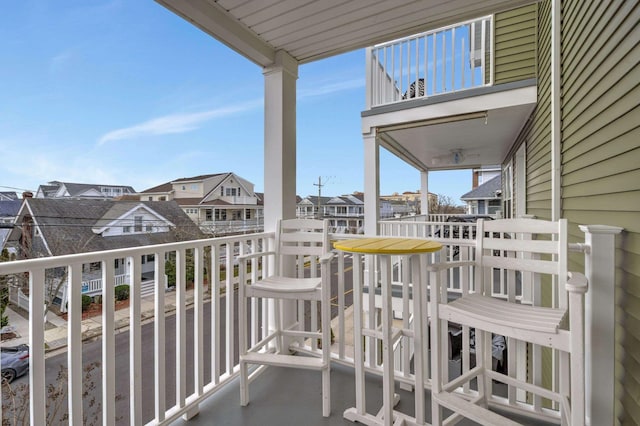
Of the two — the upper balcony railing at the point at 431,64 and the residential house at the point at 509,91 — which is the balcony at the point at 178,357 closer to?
the residential house at the point at 509,91

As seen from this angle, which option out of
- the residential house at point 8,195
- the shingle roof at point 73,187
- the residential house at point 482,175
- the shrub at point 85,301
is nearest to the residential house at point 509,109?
the shrub at point 85,301

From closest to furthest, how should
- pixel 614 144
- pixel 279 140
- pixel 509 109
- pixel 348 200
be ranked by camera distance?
pixel 614 144 < pixel 279 140 < pixel 509 109 < pixel 348 200

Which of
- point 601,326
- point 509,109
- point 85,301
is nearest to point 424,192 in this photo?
point 509,109

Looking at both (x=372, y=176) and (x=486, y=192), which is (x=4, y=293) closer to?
(x=372, y=176)

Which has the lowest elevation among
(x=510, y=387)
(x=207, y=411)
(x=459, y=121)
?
(x=207, y=411)

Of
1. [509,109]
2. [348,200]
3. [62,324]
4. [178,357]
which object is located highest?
[509,109]

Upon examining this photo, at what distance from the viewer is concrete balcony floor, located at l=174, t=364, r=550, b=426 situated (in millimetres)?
1928

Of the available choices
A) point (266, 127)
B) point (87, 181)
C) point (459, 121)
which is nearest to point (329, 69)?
point (459, 121)

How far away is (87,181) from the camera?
6.25 feet

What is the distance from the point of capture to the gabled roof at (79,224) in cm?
142

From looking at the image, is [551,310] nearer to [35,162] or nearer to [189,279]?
[189,279]

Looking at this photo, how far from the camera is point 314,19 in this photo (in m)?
2.26

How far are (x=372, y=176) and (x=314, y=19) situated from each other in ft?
9.35

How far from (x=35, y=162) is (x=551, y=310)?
9.22ft
